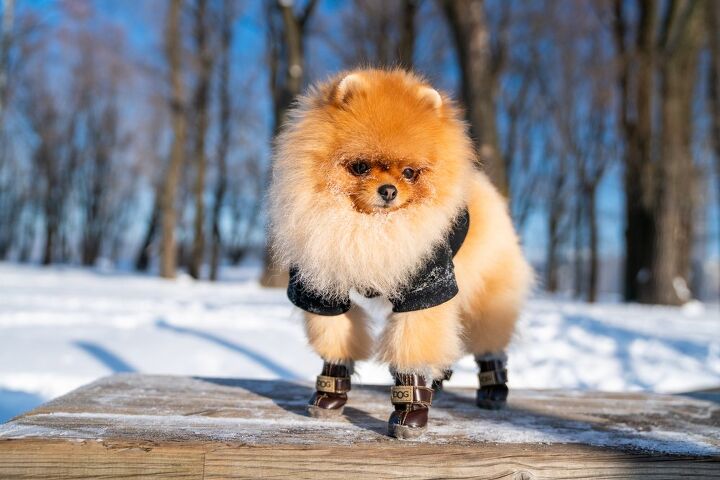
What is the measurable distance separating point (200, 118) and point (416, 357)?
62.5 ft

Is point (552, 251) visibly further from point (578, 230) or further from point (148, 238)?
point (148, 238)

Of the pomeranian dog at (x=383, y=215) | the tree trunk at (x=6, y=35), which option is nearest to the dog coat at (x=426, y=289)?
the pomeranian dog at (x=383, y=215)

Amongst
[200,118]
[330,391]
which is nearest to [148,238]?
[200,118]

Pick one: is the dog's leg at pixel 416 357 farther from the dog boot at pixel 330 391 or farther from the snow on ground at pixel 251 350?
the snow on ground at pixel 251 350

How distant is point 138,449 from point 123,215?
131ft

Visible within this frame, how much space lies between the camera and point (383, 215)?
2.01 meters

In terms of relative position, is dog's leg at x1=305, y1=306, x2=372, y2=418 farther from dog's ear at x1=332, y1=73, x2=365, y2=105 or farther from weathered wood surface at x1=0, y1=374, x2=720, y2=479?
dog's ear at x1=332, y1=73, x2=365, y2=105

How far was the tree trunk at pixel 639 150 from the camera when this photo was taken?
10.2 m

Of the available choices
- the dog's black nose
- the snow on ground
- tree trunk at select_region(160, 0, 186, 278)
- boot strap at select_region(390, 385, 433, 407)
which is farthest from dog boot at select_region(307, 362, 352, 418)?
tree trunk at select_region(160, 0, 186, 278)

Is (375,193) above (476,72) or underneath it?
underneath

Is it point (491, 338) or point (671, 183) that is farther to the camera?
point (671, 183)

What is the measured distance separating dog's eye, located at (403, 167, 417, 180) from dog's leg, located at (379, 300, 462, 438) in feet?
1.67

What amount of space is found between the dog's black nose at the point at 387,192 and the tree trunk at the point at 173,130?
1498 cm

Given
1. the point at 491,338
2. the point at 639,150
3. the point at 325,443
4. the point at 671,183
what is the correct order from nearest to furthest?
the point at 325,443 < the point at 491,338 < the point at 671,183 < the point at 639,150
